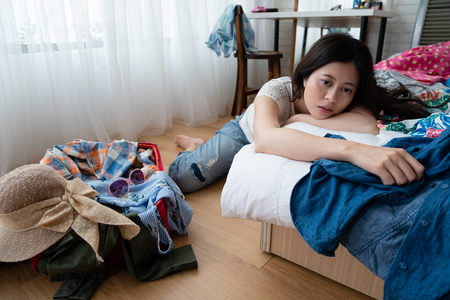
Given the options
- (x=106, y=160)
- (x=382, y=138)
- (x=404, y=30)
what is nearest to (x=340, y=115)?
(x=382, y=138)

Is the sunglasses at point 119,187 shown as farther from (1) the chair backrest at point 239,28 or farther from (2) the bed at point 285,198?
(1) the chair backrest at point 239,28

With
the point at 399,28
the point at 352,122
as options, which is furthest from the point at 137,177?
the point at 399,28

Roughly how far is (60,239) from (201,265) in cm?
38

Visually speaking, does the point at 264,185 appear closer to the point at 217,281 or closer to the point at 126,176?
the point at 217,281

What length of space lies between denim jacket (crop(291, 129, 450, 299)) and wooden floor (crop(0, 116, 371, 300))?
31cm

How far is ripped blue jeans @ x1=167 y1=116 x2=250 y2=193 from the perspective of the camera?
51.1 inches

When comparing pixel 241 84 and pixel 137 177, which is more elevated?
pixel 241 84

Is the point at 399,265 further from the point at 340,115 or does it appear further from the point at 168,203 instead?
the point at 168,203

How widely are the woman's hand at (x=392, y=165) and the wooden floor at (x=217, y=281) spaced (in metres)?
0.40

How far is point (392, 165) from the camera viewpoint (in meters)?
0.54

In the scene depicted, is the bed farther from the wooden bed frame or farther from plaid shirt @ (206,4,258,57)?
plaid shirt @ (206,4,258,57)

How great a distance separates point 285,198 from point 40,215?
0.61 metres

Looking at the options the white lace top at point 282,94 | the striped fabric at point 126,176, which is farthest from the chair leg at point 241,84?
the white lace top at point 282,94

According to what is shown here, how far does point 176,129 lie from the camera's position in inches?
85.0
